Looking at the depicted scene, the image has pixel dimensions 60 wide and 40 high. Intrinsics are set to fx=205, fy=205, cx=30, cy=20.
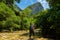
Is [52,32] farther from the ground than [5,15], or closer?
closer

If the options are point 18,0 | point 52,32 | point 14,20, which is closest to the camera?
point 52,32

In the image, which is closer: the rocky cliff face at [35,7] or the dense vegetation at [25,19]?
the dense vegetation at [25,19]

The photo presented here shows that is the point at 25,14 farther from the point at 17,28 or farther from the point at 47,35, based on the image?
the point at 47,35

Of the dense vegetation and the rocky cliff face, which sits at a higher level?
the rocky cliff face

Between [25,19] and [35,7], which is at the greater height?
[35,7]

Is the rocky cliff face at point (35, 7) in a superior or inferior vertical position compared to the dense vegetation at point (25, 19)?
superior

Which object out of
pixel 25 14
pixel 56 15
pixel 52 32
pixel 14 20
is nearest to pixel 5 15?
pixel 14 20

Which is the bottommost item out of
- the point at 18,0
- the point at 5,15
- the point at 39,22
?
the point at 39,22

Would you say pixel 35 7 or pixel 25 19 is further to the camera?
pixel 35 7

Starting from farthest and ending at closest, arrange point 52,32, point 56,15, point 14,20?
point 14,20
point 52,32
point 56,15

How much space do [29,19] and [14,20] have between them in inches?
125

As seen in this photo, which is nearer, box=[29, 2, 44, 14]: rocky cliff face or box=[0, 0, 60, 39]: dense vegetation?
box=[0, 0, 60, 39]: dense vegetation

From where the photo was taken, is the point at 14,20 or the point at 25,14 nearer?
the point at 14,20

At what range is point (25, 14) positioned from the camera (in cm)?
2545
